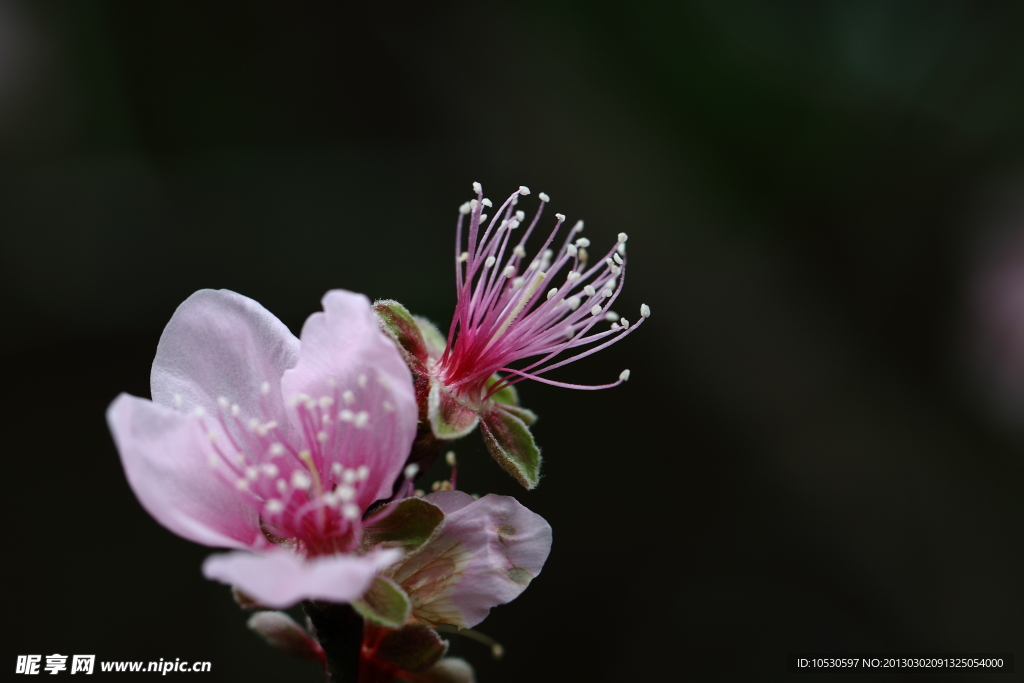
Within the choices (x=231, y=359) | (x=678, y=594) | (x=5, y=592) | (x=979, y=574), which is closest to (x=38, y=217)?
(x=5, y=592)

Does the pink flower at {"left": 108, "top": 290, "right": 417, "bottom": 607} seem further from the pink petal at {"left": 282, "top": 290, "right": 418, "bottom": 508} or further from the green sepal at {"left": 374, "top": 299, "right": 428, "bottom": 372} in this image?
the green sepal at {"left": 374, "top": 299, "right": 428, "bottom": 372}

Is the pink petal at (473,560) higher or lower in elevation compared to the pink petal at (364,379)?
lower

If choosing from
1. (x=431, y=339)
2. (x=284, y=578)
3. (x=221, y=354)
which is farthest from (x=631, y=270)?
(x=284, y=578)

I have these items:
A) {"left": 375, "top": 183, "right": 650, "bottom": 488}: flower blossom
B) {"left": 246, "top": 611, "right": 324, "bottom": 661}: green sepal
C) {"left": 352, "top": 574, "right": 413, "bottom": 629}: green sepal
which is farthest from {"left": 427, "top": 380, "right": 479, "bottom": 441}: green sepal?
{"left": 246, "top": 611, "right": 324, "bottom": 661}: green sepal

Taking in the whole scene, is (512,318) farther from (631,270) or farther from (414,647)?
(631,270)

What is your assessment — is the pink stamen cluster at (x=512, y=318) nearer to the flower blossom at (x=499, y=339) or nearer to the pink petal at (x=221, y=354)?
the flower blossom at (x=499, y=339)

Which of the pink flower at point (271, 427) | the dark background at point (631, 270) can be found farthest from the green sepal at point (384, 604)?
the dark background at point (631, 270)
